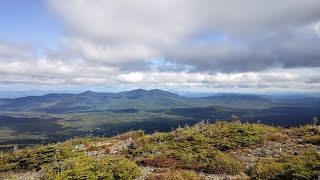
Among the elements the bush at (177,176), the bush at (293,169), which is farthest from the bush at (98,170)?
the bush at (293,169)

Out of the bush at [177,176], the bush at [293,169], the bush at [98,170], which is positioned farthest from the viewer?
the bush at [177,176]

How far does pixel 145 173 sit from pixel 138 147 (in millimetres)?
13127

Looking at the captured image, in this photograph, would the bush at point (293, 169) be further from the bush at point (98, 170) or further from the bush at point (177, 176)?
the bush at point (98, 170)

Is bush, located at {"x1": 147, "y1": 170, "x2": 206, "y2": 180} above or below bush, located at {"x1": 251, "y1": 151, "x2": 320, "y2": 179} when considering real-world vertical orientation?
below

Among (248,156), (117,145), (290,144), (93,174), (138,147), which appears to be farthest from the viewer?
(117,145)

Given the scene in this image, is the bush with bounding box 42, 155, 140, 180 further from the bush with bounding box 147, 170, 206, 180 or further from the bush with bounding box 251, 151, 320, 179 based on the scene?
the bush with bounding box 251, 151, 320, 179

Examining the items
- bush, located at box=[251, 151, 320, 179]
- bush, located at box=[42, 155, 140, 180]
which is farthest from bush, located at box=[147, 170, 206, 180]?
bush, located at box=[251, 151, 320, 179]

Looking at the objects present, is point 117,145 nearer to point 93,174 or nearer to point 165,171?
point 165,171

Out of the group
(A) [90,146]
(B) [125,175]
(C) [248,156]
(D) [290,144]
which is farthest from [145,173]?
(A) [90,146]

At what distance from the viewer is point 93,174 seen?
22.4 metres

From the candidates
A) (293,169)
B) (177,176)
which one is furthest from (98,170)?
(293,169)

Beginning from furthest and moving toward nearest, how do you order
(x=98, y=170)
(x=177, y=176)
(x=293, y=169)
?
(x=177, y=176)
(x=98, y=170)
(x=293, y=169)

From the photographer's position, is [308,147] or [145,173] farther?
[308,147]

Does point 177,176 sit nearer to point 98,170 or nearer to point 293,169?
point 98,170
